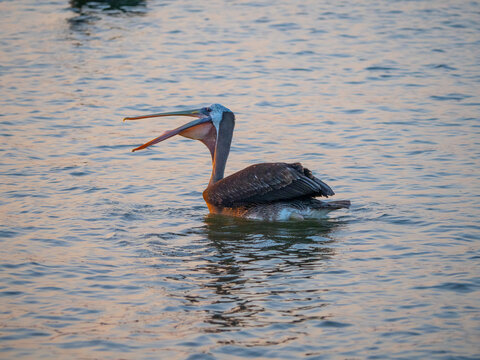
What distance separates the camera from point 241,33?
15.8 metres

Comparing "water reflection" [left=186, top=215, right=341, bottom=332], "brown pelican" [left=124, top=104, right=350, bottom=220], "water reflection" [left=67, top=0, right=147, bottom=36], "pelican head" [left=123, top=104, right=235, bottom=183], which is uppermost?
"water reflection" [left=67, top=0, right=147, bottom=36]

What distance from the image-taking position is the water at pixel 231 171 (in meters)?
5.28

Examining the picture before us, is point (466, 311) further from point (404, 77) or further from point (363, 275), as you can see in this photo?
point (404, 77)

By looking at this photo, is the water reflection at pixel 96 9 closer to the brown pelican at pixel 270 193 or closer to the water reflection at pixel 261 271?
the brown pelican at pixel 270 193

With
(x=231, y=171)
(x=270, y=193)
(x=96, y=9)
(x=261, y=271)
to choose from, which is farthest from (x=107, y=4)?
(x=261, y=271)

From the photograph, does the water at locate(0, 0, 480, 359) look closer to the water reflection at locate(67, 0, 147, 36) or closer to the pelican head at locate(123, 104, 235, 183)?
the water reflection at locate(67, 0, 147, 36)

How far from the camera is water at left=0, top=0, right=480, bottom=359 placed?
5281mm

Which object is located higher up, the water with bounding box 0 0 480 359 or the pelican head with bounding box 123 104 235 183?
the pelican head with bounding box 123 104 235 183

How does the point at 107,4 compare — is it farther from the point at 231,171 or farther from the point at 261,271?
the point at 261,271

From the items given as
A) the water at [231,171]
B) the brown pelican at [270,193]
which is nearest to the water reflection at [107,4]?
the water at [231,171]

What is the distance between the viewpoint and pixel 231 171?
8938 millimetres

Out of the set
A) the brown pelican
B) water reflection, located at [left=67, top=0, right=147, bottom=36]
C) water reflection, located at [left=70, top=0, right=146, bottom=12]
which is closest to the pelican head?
the brown pelican

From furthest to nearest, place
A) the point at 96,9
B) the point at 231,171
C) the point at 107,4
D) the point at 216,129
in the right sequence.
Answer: the point at 107,4 < the point at 96,9 < the point at 231,171 < the point at 216,129

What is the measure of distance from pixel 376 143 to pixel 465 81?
3.14 metres
